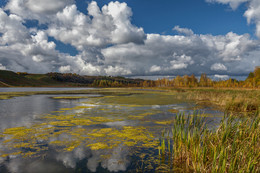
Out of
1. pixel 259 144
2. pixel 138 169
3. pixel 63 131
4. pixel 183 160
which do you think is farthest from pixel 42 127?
pixel 259 144

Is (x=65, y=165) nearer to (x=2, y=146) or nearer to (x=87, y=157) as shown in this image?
(x=87, y=157)

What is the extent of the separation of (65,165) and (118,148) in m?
2.77

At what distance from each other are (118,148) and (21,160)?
4.50 metres

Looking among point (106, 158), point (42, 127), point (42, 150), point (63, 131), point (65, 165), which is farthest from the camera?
point (42, 127)

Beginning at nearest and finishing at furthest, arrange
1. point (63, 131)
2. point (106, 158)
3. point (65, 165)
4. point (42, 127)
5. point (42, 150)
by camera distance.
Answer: point (65, 165), point (106, 158), point (42, 150), point (63, 131), point (42, 127)

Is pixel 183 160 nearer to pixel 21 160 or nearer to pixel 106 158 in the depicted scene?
pixel 106 158

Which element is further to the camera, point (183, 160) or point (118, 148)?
point (118, 148)

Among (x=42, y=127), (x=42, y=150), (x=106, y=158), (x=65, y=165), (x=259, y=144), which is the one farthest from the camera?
(x=42, y=127)

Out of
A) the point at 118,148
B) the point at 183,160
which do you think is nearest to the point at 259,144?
the point at 183,160

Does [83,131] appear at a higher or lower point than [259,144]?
lower

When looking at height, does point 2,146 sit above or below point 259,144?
below

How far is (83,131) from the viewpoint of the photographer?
12.1 m

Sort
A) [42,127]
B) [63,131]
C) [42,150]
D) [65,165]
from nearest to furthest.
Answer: [65,165] → [42,150] → [63,131] → [42,127]

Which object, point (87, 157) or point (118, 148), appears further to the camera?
point (118, 148)
